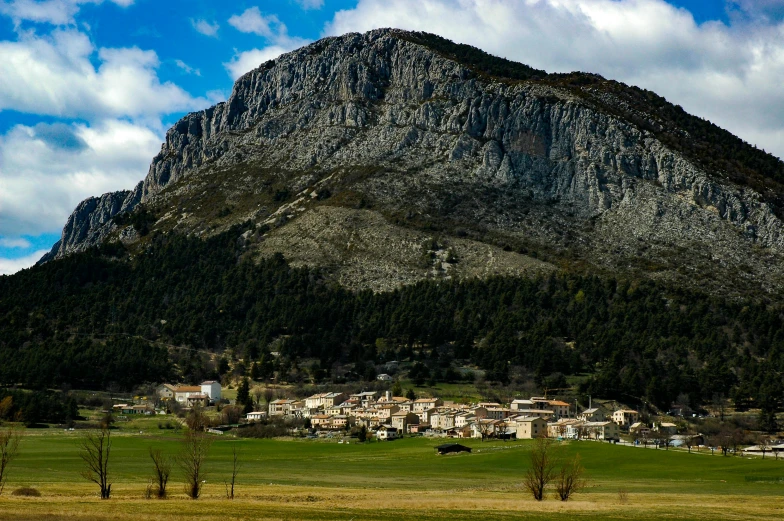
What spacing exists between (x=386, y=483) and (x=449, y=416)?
59.2m

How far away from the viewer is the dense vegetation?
160m

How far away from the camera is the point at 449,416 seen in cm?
13612

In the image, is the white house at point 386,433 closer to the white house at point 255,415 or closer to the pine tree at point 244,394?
the white house at point 255,415

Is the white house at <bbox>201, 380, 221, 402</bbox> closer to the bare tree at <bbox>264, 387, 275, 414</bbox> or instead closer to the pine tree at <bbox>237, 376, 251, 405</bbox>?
the pine tree at <bbox>237, 376, 251, 405</bbox>

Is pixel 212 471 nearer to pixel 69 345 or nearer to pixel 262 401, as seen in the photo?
pixel 262 401

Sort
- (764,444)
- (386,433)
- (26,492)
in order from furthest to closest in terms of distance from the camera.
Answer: (386,433) < (764,444) < (26,492)

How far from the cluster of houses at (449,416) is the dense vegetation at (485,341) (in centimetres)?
1486

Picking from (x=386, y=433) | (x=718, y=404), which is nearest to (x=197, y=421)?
(x=386, y=433)

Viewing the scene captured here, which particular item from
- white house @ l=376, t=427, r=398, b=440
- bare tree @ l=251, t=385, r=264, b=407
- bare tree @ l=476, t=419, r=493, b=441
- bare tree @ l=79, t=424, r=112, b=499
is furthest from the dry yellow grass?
bare tree @ l=251, t=385, r=264, b=407

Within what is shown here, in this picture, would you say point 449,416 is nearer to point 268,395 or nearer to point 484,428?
point 484,428

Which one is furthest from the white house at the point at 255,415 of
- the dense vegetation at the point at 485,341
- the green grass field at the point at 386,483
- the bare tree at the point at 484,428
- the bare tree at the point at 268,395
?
the bare tree at the point at 484,428

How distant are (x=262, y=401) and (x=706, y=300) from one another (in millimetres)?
92233

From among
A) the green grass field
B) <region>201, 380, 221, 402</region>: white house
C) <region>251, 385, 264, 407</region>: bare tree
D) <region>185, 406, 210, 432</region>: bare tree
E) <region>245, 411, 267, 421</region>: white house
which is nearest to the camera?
the green grass field

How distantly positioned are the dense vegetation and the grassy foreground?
154 ft
